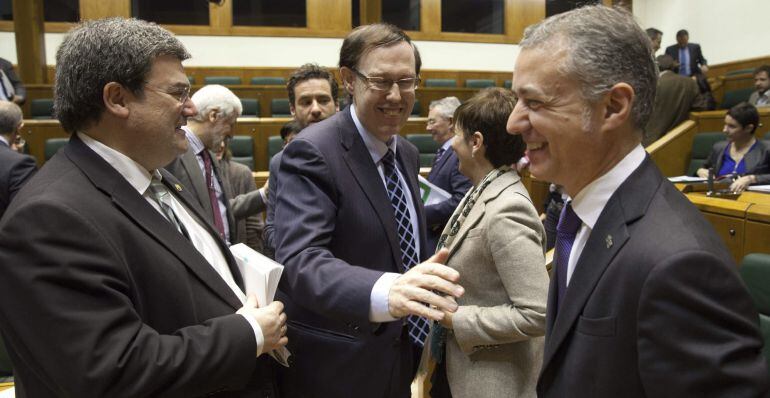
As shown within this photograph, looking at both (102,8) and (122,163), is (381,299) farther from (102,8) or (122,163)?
(102,8)

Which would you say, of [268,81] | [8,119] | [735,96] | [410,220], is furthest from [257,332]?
[268,81]

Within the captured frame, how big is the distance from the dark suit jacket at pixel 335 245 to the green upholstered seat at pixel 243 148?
16.5 feet

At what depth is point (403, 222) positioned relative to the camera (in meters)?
1.63

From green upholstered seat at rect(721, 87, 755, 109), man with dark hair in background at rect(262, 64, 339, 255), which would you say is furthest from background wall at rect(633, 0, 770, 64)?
man with dark hair in background at rect(262, 64, 339, 255)

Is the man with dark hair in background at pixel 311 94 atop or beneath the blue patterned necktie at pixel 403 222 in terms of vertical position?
atop

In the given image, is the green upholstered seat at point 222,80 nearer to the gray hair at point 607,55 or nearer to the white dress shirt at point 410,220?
the white dress shirt at point 410,220

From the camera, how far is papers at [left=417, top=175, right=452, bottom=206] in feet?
7.90

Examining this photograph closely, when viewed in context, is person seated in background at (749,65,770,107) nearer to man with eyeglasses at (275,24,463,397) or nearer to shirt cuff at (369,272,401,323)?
man with eyeglasses at (275,24,463,397)

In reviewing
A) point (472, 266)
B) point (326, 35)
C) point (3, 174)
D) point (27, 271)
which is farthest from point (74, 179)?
point (326, 35)

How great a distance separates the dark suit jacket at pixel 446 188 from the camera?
2.63 metres

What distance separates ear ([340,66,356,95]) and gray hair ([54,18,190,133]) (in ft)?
1.87

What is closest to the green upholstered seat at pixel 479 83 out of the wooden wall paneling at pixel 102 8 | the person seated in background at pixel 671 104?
the person seated in background at pixel 671 104

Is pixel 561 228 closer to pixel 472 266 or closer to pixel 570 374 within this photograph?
pixel 570 374

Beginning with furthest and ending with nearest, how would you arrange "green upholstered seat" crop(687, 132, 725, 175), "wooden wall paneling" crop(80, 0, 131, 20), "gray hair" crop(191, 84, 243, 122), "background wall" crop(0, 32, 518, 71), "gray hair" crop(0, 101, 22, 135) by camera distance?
"background wall" crop(0, 32, 518, 71), "wooden wall paneling" crop(80, 0, 131, 20), "green upholstered seat" crop(687, 132, 725, 175), "gray hair" crop(0, 101, 22, 135), "gray hair" crop(191, 84, 243, 122)
